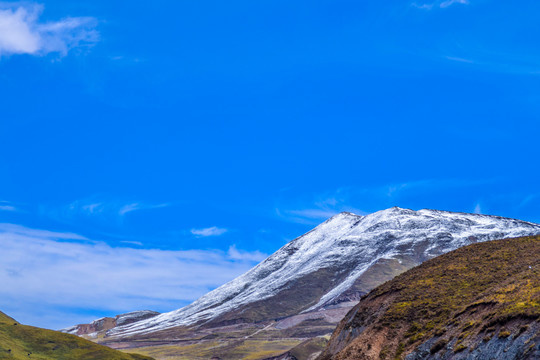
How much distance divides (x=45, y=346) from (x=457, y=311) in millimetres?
161595

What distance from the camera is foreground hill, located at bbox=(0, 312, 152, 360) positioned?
17212 cm

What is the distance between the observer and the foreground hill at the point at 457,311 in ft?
129

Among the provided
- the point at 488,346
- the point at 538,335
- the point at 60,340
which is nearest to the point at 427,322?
the point at 488,346

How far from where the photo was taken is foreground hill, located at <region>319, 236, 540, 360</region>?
1553 inches

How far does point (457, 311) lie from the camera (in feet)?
162

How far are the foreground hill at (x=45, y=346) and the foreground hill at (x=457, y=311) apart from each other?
434ft

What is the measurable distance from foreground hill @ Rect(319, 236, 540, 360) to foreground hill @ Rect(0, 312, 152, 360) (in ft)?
434

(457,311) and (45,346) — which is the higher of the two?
(45,346)

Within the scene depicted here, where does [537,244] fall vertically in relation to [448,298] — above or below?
above

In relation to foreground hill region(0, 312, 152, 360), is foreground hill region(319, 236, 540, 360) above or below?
below

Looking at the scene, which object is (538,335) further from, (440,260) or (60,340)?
(60,340)

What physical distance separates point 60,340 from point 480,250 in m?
158

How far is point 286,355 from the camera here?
198500 mm

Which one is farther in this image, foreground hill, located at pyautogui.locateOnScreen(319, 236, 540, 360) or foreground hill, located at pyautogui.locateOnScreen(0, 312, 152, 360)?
foreground hill, located at pyautogui.locateOnScreen(0, 312, 152, 360)
